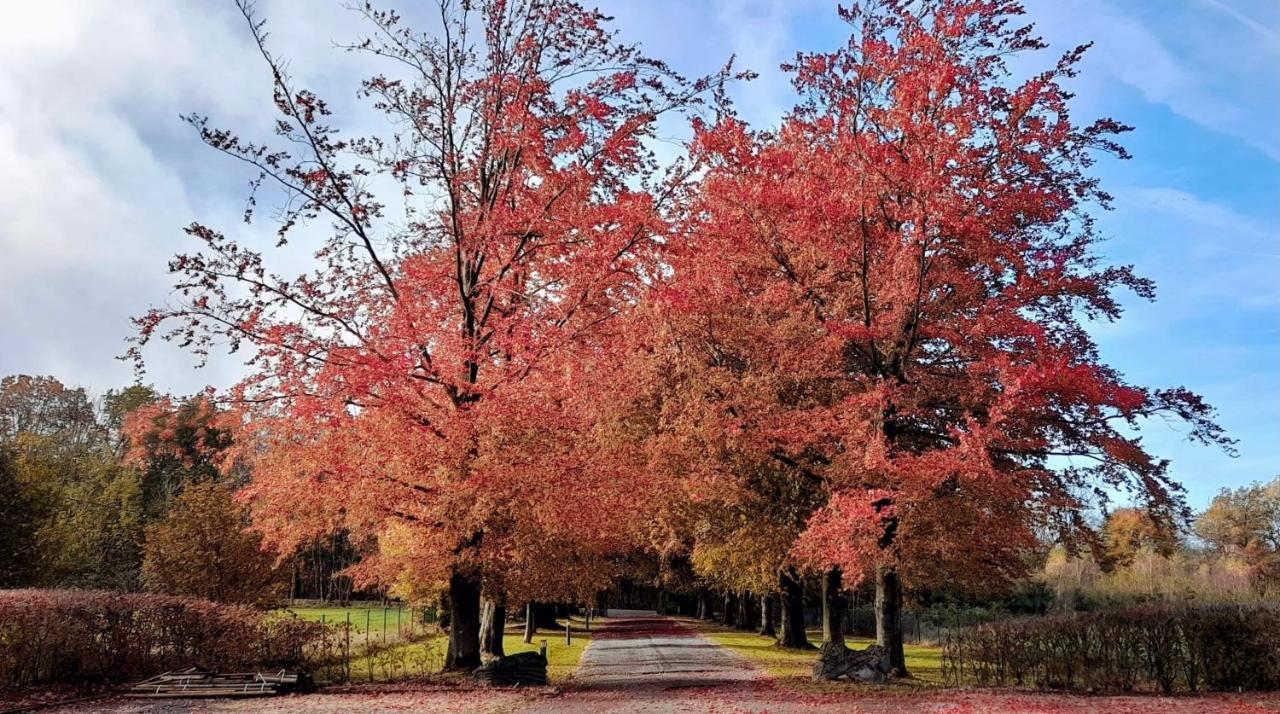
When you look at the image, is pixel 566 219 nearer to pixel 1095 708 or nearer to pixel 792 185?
pixel 792 185

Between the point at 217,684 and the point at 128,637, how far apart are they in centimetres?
247

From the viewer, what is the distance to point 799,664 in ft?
70.8

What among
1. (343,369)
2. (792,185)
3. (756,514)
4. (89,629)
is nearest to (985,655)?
(756,514)

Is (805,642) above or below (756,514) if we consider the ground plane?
below

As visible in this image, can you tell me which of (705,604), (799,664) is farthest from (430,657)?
(705,604)

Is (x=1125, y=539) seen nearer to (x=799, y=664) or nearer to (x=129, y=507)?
(x=799, y=664)

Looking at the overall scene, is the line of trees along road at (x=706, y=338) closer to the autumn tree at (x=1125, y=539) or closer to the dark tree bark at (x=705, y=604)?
the autumn tree at (x=1125, y=539)

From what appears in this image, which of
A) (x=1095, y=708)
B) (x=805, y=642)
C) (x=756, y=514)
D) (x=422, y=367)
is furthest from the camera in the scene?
(x=805, y=642)

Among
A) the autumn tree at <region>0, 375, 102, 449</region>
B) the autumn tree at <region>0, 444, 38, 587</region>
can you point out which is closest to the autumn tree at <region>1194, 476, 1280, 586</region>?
the autumn tree at <region>0, 444, 38, 587</region>

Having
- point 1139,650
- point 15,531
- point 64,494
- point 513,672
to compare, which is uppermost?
point 64,494

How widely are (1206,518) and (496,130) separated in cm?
5090

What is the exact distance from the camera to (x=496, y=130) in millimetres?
17875

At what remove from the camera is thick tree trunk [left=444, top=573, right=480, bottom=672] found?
17594mm

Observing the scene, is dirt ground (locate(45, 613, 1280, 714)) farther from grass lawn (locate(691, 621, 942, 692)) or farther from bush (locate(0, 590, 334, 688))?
bush (locate(0, 590, 334, 688))
